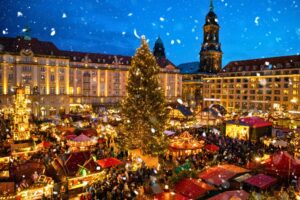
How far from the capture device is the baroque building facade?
44.8 meters

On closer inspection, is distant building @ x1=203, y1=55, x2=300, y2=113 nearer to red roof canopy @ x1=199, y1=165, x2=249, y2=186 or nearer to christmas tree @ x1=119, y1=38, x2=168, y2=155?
red roof canopy @ x1=199, y1=165, x2=249, y2=186

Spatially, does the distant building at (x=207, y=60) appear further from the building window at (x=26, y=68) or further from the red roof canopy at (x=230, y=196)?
the red roof canopy at (x=230, y=196)

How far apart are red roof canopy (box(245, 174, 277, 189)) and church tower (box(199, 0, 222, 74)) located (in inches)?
2672

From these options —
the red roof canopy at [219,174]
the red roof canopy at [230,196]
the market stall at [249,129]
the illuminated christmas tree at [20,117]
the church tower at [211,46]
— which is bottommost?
the red roof canopy at [219,174]

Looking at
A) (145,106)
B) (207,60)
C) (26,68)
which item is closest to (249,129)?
(145,106)

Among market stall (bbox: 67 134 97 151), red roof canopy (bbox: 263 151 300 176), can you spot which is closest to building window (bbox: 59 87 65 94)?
market stall (bbox: 67 134 97 151)

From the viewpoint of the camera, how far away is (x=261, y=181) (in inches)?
A: 541

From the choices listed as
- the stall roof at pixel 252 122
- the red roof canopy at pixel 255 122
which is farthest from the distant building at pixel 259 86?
the stall roof at pixel 252 122

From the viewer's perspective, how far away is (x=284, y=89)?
54938 mm

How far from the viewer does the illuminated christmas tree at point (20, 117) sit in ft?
65.5

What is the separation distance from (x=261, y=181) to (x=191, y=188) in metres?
4.52

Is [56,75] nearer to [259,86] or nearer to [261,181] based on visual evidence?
[261,181]

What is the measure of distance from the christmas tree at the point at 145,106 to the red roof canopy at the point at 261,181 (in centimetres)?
639

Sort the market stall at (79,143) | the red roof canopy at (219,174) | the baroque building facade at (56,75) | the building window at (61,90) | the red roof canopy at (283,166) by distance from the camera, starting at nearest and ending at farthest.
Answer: the red roof canopy at (219,174) → the red roof canopy at (283,166) → the market stall at (79,143) → the baroque building facade at (56,75) → the building window at (61,90)
